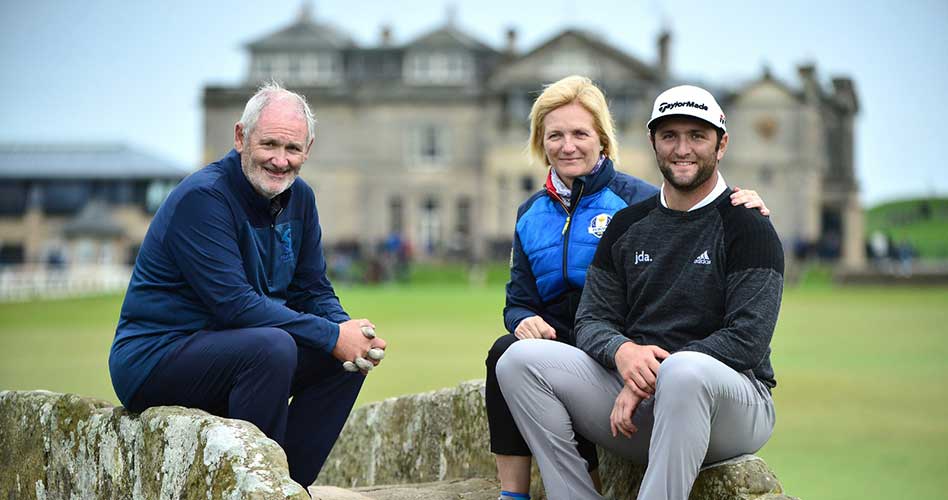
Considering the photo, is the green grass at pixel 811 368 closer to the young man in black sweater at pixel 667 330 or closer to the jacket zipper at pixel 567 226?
the jacket zipper at pixel 567 226

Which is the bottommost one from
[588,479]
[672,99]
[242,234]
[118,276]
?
[118,276]

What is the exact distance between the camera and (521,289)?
4.88 meters

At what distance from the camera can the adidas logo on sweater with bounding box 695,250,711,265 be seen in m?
4.01

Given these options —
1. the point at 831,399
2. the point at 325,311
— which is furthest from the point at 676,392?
the point at 831,399

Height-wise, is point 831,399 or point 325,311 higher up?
point 325,311

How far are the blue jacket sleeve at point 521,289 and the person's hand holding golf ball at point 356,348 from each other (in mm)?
643

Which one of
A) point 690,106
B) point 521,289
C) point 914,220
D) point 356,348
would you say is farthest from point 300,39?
point 690,106

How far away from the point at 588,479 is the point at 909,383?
10.6 metres

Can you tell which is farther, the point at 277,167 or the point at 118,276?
the point at 118,276

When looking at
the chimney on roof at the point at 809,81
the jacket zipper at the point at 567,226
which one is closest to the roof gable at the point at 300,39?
the chimney on roof at the point at 809,81

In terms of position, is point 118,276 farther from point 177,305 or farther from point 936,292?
point 177,305

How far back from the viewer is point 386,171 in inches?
2224

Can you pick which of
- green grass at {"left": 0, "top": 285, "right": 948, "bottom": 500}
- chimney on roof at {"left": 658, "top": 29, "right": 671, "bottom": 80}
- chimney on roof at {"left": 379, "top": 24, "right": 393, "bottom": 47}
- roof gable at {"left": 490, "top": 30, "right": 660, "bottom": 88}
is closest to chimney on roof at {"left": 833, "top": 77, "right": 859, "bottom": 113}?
chimney on roof at {"left": 658, "top": 29, "right": 671, "bottom": 80}

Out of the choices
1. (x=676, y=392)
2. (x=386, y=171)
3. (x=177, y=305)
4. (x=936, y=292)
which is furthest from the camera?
(x=386, y=171)
